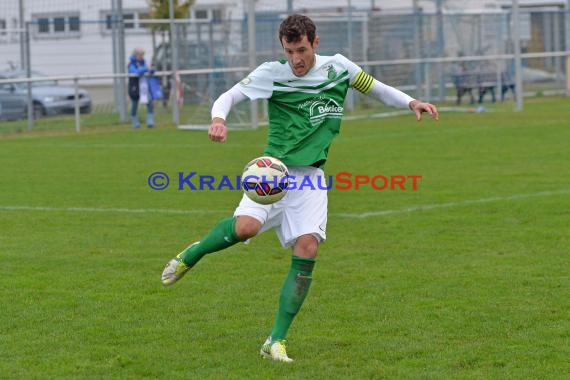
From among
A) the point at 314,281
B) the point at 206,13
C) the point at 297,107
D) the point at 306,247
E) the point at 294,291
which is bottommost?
the point at 314,281

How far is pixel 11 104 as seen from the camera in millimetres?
27000

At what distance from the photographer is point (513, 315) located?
24.6 ft

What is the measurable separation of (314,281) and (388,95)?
6.96ft

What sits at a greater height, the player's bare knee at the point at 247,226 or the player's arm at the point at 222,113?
the player's arm at the point at 222,113

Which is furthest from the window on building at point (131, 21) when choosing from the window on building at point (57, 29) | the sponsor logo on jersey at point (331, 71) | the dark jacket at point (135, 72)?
the sponsor logo on jersey at point (331, 71)

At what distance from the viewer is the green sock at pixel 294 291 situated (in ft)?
21.4

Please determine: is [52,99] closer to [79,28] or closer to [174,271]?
[79,28]

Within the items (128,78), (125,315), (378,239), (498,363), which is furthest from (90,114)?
(498,363)

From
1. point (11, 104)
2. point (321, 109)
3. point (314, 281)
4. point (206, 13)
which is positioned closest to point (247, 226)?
point (321, 109)

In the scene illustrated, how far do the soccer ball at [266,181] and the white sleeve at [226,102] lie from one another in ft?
1.04

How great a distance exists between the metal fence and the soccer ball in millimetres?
17629

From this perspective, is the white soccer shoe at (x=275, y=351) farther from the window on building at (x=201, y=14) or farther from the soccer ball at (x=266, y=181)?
the window on building at (x=201, y=14)

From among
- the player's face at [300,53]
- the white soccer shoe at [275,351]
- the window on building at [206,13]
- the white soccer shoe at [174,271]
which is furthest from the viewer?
the window on building at [206,13]

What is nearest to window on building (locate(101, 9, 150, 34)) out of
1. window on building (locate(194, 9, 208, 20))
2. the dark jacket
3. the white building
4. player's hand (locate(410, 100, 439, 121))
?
the white building
